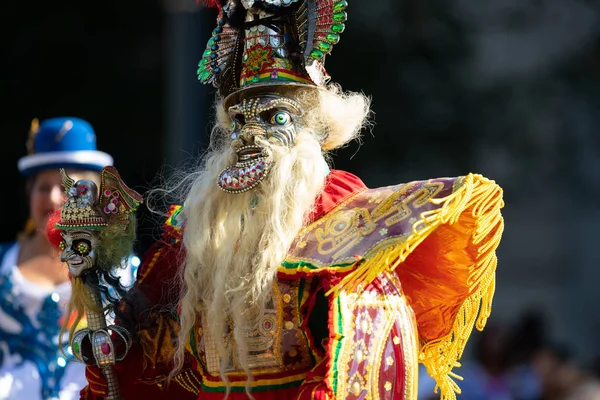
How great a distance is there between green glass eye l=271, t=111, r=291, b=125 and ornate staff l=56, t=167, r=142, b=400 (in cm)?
52

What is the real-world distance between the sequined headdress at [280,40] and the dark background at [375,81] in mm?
2854

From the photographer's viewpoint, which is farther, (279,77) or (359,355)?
(279,77)

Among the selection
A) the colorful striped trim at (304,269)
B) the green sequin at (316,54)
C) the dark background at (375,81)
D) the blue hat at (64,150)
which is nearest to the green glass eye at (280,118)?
the green sequin at (316,54)

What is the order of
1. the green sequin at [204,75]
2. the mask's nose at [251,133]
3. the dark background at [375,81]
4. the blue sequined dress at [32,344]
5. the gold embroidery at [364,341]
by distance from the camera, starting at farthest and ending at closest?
the dark background at [375,81] → the blue sequined dress at [32,344] → the green sequin at [204,75] → the mask's nose at [251,133] → the gold embroidery at [364,341]

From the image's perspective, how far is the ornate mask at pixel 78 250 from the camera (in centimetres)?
352

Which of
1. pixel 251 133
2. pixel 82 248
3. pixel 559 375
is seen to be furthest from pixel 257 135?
pixel 559 375

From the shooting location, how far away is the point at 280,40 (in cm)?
355

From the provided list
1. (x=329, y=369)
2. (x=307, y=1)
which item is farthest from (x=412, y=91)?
(x=329, y=369)

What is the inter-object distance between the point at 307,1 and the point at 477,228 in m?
0.94

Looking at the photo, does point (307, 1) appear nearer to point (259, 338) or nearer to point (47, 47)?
point (259, 338)

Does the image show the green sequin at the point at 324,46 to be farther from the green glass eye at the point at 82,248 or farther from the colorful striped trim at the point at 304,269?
the green glass eye at the point at 82,248

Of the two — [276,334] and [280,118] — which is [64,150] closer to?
[280,118]

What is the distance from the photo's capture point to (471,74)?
10445 millimetres

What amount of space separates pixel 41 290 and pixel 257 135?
1883 millimetres
